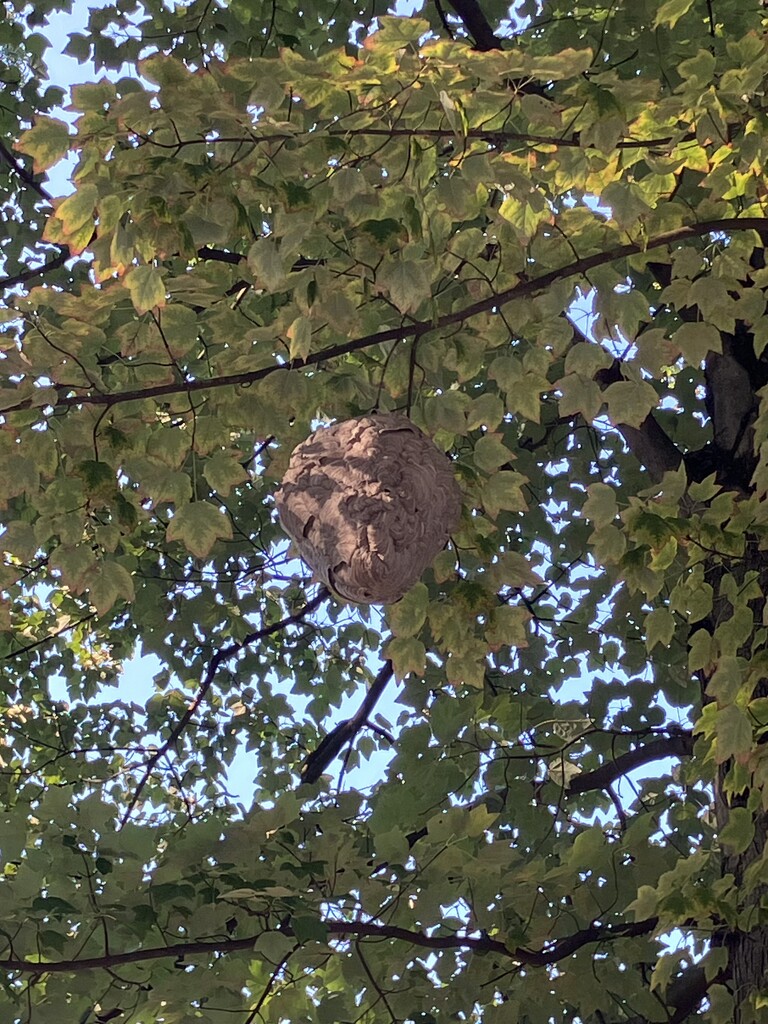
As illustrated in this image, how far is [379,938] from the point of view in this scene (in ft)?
11.9

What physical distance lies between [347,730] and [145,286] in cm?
403

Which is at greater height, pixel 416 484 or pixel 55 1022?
pixel 416 484

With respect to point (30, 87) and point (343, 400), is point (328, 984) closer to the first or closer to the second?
point (343, 400)

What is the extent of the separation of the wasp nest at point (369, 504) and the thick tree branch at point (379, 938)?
3.53 feet

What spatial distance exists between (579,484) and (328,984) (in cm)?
303

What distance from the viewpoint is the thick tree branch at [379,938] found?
310 centimetres

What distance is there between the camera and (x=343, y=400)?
11.2ft

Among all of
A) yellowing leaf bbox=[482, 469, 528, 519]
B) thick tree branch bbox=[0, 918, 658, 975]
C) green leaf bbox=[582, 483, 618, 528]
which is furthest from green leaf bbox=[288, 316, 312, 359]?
thick tree branch bbox=[0, 918, 658, 975]

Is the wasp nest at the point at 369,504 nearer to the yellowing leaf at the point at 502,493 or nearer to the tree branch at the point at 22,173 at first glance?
the yellowing leaf at the point at 502,493

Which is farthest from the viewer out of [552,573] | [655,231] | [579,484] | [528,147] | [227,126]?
[552,573]

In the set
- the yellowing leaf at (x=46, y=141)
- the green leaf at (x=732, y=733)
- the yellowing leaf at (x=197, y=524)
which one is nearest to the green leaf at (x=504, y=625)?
the green leaf at (x=732, y=733)

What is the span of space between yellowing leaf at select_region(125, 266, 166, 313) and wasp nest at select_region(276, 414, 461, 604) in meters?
0.55

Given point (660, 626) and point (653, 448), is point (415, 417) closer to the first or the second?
point (660, 626)

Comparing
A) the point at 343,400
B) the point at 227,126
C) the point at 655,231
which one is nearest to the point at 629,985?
the point at 343,400
